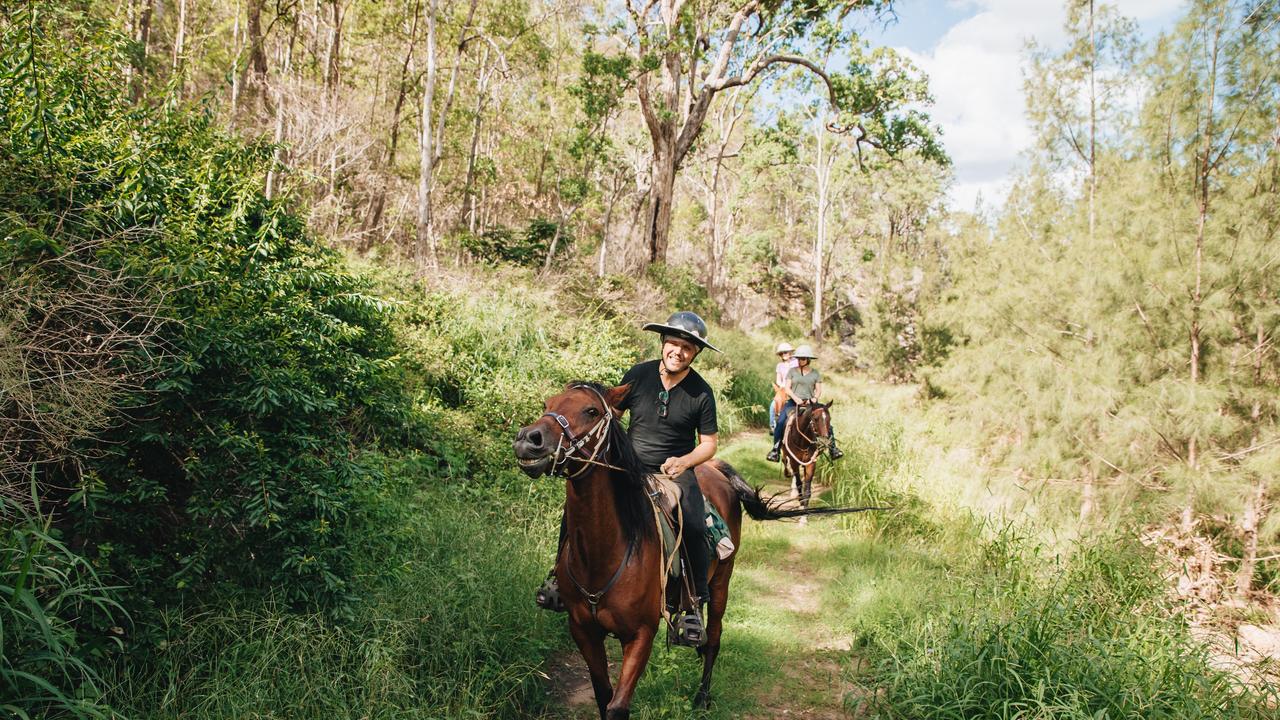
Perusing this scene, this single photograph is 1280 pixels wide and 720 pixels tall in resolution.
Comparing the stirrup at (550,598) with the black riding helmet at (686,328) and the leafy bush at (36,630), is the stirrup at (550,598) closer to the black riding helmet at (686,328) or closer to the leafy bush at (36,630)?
the black riding helmet at (686,328)

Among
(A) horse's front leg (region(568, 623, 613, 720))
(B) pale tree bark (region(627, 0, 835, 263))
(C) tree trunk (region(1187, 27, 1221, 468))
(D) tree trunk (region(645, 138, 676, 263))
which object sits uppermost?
(B) pale tree bark (region(627, 0, 835, 263))

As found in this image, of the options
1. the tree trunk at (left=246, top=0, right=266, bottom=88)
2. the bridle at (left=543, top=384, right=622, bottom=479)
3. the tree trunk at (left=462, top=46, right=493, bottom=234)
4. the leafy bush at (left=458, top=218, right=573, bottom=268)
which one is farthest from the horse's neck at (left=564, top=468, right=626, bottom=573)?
the tree trunk at (left=462, top=46, right=493, bottom=234)

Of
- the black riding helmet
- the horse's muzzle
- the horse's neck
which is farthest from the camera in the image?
the black riding helmet

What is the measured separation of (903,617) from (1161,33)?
823cm

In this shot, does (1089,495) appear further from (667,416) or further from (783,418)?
(667,416)

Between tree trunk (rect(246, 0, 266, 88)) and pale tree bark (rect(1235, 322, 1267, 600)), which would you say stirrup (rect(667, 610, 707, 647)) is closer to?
pale tree bark (rect(1235, 322, 1267, 600))

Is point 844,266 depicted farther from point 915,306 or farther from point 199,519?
point 199,519

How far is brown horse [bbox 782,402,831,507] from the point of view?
9.06m

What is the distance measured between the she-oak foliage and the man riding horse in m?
1.63

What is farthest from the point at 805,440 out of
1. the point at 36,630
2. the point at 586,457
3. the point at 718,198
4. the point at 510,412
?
the point at 718,198

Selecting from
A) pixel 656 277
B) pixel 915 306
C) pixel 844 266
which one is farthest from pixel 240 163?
pixel 844 266

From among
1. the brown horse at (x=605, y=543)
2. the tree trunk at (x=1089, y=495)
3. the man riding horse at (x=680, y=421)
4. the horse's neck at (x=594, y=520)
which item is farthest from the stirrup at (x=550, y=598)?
the tree trunk at (x=1089, y=495)

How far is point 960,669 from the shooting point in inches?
158

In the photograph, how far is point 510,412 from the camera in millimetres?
8438
